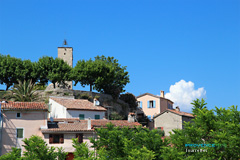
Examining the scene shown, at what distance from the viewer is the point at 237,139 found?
31.1m

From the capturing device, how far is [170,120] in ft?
185

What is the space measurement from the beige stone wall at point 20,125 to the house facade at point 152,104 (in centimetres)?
3581

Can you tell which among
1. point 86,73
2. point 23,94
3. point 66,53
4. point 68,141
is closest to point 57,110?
point 23,94

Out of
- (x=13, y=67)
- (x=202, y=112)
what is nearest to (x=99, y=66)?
(x=13, y=67)

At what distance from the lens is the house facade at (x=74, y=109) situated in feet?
172

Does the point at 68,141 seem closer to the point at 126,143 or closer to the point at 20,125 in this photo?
the point at 20,125

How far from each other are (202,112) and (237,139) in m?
4.10

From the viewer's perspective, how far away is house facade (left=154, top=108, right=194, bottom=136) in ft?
182

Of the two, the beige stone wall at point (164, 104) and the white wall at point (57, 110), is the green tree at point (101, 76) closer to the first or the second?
the beige stone wall at point (164, 104)

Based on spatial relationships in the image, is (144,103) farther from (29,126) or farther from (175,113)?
(29,126)

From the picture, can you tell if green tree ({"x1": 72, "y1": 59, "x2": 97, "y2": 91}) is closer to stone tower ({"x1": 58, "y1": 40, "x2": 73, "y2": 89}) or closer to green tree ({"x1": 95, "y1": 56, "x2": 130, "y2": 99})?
green tree ({"x1": 95, "y1": 56, "x2": 130, "y2": 99})

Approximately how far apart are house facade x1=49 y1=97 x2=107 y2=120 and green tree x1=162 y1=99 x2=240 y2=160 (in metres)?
22.0

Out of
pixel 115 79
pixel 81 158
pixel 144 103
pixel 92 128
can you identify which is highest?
pixel 115 79

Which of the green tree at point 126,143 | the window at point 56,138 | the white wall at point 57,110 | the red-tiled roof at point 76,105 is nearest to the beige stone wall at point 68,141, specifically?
the window at point 56,138
